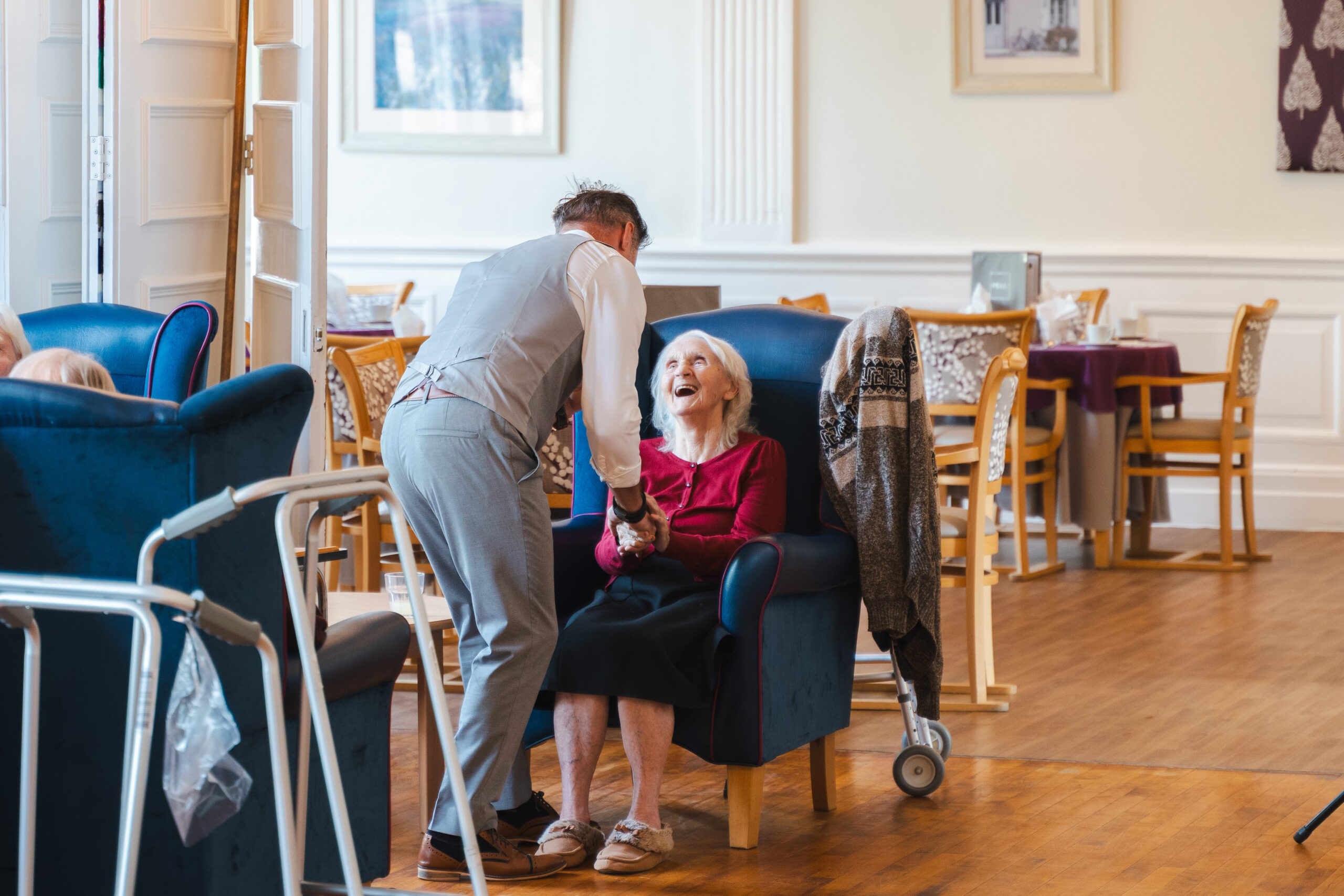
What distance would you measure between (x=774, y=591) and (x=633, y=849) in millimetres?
557

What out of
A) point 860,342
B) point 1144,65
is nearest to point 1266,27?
point 1144,65

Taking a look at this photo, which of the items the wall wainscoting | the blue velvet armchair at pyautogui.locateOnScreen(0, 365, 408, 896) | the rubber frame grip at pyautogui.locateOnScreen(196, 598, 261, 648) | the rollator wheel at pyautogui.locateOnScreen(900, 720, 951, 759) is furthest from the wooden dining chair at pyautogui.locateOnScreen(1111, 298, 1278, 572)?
the rubber frame grip at pyautogui.locateOnScreen(196, 598, 261, 648)

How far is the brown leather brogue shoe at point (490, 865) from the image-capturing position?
9.34 ft

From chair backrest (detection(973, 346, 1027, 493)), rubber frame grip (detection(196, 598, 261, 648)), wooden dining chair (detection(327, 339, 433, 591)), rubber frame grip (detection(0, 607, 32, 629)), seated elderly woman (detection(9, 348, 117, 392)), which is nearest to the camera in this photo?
rubber frame grip (detection(196, 598, 261, 648))

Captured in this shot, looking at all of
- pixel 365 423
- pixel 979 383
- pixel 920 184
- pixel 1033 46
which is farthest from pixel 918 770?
pixel 1033 46

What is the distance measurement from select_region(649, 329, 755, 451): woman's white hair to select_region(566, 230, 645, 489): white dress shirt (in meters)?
0.54

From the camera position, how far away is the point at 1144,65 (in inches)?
284

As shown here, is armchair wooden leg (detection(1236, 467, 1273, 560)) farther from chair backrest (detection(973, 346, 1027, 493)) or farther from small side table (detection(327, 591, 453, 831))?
small side table (detection(327, 591, 453, 831))

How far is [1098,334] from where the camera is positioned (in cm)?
633

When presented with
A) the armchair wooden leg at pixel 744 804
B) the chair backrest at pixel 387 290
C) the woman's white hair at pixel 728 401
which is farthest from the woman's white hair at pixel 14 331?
the chair backrest at pixel 387 290

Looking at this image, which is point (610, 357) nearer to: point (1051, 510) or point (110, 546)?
point (110, 546)

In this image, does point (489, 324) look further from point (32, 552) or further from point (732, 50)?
point (732, 50)

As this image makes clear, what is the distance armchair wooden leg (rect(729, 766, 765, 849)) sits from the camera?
3.02 metres

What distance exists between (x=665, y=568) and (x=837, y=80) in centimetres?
485
